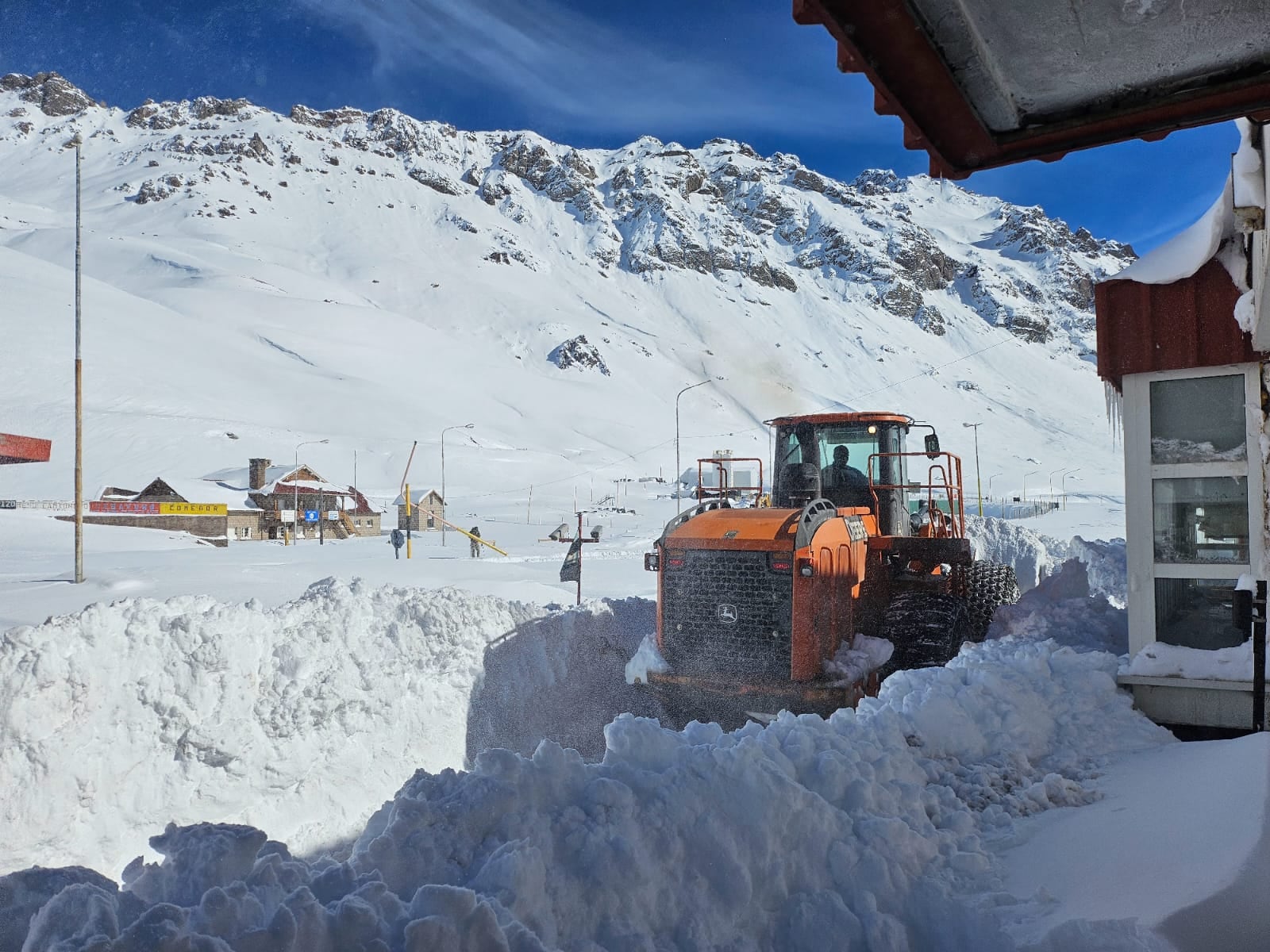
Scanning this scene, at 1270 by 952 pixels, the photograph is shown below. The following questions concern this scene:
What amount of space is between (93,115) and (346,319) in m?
146

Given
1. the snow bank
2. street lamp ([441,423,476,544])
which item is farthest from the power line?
the snow bank

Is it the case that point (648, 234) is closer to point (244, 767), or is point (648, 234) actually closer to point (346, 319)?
point (346, 319)

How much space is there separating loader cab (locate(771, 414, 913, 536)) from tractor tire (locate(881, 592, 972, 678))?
38.8 inches

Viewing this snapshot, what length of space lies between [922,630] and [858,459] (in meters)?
2.01


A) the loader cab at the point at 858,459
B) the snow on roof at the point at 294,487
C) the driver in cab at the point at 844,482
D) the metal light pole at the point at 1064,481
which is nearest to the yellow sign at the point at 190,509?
the snow on roof at the point at 294,487

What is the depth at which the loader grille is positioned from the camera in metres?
6.47

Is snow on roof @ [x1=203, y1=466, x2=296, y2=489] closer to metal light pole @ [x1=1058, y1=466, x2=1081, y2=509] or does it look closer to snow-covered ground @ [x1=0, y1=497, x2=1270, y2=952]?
snow-covered ground @ [x1=0, y1=497, x2=1270, y2=952]

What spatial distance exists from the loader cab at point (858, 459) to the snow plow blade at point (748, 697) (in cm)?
197

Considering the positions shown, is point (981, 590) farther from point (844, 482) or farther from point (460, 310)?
point (460, 310)

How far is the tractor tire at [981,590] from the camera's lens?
8.71m

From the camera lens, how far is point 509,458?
240ft

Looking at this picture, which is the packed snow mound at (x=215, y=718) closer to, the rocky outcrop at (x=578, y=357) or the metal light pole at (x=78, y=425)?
the metal light pole at (x=78, y=425)

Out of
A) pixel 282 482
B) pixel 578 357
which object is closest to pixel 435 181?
pixel 578 357

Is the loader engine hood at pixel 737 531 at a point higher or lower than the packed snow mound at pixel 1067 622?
higher
